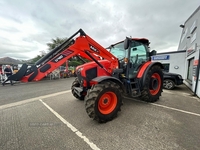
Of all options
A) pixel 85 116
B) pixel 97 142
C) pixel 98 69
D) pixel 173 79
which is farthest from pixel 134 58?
pixel 173 79

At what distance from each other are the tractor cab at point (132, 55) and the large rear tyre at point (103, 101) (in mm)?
987

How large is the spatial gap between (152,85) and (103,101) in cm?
231

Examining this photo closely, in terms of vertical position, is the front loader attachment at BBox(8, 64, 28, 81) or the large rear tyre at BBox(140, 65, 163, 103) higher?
the front loader attachment at BBox(8, 64, 28, 81)

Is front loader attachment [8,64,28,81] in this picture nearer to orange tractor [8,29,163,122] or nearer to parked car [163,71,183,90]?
orange tractor [8,29,163,122]

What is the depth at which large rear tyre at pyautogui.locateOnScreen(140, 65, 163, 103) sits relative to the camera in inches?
134

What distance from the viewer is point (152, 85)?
376 centimetres

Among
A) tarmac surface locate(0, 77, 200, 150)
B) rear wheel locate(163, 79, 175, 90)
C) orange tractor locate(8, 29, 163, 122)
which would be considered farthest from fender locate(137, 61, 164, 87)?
rear wheel locate(163, 79, 175, 90)

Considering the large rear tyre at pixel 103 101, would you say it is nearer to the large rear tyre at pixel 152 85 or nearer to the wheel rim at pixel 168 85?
the large rear tyre at pixel 152 85

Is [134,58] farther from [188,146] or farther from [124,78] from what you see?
[188,146]

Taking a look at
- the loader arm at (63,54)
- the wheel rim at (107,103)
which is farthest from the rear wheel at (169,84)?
the wheel rim at (107,103)

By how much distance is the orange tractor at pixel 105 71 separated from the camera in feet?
7.40

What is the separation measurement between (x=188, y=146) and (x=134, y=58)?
105 inches

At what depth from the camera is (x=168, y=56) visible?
10867mm

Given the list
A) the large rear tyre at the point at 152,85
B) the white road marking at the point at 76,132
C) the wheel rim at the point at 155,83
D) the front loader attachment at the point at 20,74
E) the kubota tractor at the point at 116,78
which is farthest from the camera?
the wheel rim at the point at 155,83
